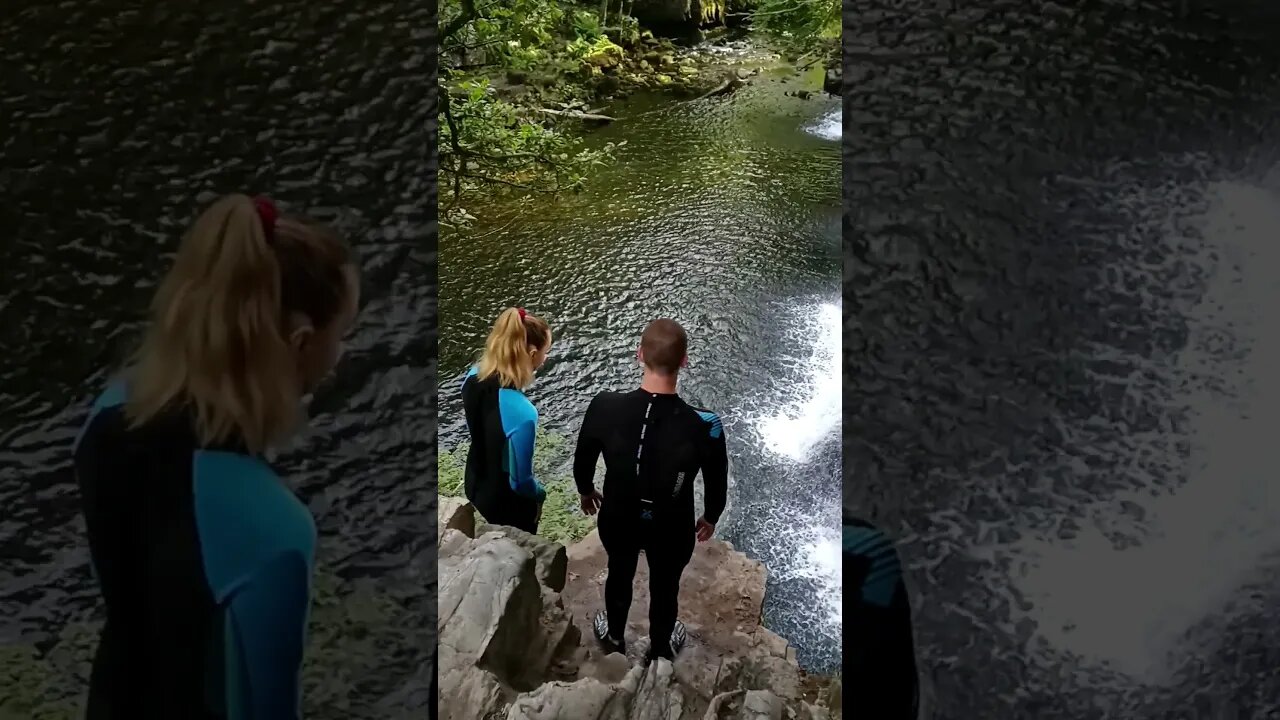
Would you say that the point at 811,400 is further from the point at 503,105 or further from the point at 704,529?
the point at 704,529

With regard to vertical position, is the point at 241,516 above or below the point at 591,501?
above

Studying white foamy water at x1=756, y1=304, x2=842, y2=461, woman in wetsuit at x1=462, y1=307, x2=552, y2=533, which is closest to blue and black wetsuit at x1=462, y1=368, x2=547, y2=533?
woman in wetsuit at x1=462, y1=307, x2=552, y2=533

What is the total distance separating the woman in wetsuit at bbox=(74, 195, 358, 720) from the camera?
132cm

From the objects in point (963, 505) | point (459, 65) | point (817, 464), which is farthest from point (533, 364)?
point (459, 65)

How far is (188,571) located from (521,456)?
0.96 m

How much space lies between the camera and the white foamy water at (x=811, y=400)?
3852 millimetres

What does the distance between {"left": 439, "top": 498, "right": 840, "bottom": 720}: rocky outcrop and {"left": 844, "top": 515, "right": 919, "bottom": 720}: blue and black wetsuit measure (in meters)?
0.63

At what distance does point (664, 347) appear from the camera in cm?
182

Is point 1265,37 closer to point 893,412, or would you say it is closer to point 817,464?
point 893,412

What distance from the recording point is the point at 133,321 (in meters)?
1.35

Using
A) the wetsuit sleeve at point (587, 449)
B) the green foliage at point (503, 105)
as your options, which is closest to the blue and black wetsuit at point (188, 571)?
the wetsuit sleeve at point (587, 449)

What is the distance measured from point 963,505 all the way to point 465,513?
6.12ft

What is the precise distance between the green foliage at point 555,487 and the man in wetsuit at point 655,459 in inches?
68.3

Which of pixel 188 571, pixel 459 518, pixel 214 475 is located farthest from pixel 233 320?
pixel 459 518
